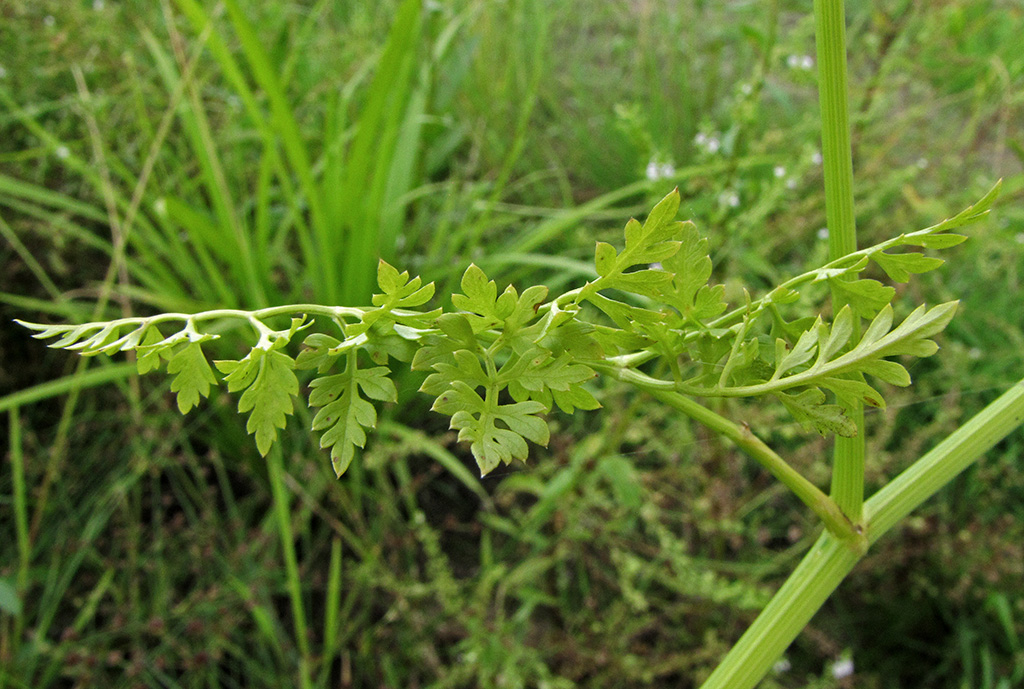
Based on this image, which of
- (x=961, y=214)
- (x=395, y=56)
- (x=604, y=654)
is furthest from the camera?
(x=395, y=56)

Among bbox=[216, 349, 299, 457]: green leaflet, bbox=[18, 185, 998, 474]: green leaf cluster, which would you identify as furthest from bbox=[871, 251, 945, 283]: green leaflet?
bbox=[216, 349, 299, 457]: green leaflet

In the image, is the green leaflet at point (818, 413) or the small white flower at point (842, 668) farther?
the small white flower at point (842, 668)

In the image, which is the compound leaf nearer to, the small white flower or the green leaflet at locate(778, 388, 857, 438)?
the green leaflet at locate(778, 388, 857, 438)

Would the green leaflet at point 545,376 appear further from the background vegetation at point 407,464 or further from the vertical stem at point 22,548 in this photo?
the vertical stem at point 22,548

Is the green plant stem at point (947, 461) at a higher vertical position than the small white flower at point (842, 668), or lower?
higher

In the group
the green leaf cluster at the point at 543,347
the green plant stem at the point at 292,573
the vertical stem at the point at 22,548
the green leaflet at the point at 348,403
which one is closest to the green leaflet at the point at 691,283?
the green leaf cluster at the point at 543,347

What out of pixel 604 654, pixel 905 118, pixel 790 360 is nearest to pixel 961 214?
pixel 790 360

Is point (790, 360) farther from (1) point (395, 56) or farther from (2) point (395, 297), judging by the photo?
(1) point (395, 56)
